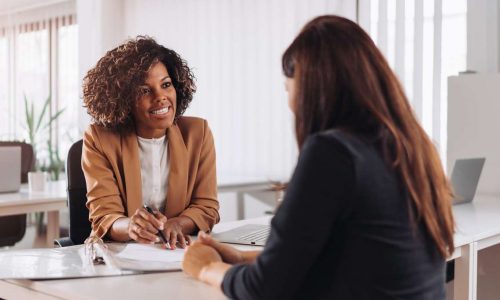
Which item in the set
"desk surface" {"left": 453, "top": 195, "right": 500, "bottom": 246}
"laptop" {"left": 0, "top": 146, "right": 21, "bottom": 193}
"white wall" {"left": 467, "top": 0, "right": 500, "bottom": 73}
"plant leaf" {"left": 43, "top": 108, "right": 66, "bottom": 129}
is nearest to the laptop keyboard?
"desk surface" {"left": 453, "top": 195, "right": 500, "bottom": 246}

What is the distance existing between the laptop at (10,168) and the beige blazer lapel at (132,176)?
151cm

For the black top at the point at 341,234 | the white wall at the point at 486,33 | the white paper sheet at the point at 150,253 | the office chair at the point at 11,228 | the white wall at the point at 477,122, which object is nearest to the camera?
the black top at the point at 341,234

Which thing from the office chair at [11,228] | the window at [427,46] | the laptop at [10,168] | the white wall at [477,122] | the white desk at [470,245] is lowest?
the office chair at [11,228]

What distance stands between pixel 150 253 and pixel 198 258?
319 mm

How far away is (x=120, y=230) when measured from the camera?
1785 mm

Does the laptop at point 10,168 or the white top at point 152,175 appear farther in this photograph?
the laptop at point 10,168

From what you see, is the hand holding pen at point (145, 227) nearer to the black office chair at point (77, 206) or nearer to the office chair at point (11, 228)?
the black office chair at point (77, 206)

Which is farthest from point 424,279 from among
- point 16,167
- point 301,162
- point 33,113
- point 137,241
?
point 33,113

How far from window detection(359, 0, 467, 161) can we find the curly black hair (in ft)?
6.35

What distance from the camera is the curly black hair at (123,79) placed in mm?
1950

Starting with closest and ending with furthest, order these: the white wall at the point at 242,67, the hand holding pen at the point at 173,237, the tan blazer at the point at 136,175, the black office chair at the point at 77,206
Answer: the hand holding pen at the point at 173,237, the tan blazer at the point at 136,175, the black office chair at the point at 77,206, the white wall at the point at 242,67

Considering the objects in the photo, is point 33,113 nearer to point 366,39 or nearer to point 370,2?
point 370,2

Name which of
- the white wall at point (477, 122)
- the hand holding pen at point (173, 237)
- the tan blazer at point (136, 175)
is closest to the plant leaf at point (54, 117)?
the white wall at point (477, 122)

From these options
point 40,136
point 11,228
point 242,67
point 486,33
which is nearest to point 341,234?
point 486,33
